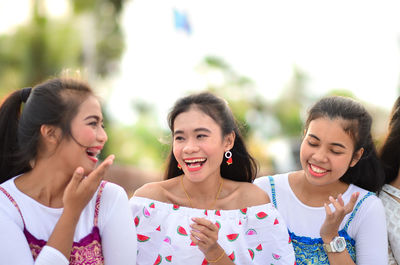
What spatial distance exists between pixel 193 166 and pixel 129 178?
33.0 feet

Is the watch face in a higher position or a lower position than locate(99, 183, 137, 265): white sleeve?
lower

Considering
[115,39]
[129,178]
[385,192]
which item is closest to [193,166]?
[385,192]

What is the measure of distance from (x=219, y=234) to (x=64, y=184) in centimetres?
96

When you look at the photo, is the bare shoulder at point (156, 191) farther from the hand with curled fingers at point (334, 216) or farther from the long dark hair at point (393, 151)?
the long dark hair at point (393, 151)

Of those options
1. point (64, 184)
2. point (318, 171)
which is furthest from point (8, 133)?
point (318, 171)

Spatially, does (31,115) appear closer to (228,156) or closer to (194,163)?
(194,163)

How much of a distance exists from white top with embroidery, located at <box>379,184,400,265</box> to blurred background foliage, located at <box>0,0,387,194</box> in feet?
2.45

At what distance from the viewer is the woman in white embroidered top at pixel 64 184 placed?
2.75 meters

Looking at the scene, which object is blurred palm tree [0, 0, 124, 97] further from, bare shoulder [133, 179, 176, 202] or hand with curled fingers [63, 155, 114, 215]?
A: hand with curled fingers [63, 155, 114, 215]

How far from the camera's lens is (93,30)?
835 inches

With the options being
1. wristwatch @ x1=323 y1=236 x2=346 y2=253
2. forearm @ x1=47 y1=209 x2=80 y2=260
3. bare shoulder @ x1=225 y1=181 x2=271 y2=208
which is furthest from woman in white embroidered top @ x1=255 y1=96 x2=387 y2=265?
forearm @ x1=47 y1=209 x2=80 y2=260

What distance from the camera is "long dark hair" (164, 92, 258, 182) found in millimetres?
3441

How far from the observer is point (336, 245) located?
3.17 meters

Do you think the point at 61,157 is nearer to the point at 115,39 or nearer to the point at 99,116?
the point at 99,116
